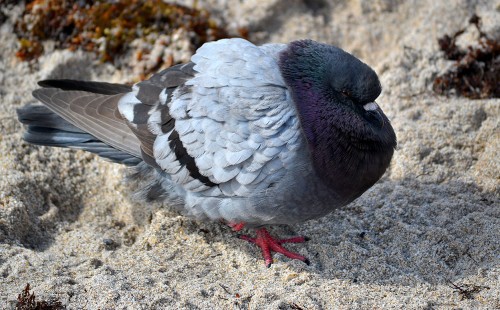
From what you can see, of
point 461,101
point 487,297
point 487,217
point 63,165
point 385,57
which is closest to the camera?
point 487,297

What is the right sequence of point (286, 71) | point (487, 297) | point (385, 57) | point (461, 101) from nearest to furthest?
point (487, 297), point (286, 71), point (461, 101), point (385, 57)

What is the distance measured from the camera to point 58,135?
5.75 metres

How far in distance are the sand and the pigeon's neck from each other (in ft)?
2.22

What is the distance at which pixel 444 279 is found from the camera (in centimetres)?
483

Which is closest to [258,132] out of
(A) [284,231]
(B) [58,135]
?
(A) [284,231]

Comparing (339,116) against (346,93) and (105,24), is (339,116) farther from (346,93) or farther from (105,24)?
(105,24)

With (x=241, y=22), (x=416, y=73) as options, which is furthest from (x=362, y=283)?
(x=241, y=22)

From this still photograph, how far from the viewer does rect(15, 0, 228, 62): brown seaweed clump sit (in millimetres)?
7367

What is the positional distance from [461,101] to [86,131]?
3.73 meters

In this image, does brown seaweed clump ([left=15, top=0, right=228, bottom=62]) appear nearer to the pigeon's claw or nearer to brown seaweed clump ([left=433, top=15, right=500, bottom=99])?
brown seaweed clump ([left=433, top=15, right=500, bottom=99])

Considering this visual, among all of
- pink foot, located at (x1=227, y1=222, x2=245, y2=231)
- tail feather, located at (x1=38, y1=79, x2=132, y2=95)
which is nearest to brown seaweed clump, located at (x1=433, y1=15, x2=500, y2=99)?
pink foot, located at (x1=227, y1=222, x2=245, y2=231)

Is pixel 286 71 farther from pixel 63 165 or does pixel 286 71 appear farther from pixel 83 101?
pixel 63 165

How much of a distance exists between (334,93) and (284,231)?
1420mm

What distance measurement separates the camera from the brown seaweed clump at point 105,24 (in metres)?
7.37
